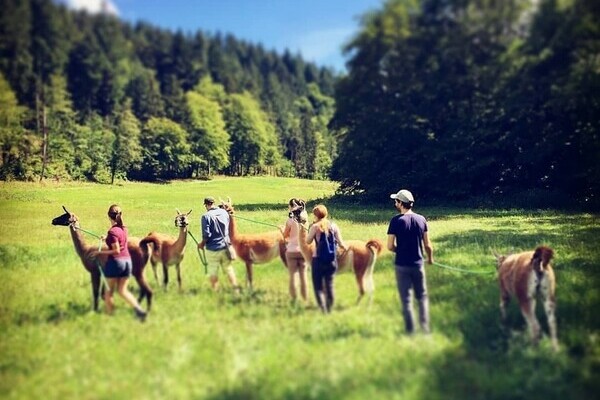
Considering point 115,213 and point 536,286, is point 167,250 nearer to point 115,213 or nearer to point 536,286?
point 115,213

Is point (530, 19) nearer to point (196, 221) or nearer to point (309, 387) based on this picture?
point (309, 387)

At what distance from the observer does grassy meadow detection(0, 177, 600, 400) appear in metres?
5.96

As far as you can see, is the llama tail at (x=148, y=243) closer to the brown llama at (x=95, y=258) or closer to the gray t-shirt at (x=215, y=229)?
the brown llama at (x=95, y=258)

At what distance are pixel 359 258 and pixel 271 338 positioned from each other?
9.86 feet

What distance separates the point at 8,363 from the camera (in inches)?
273

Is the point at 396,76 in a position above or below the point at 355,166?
above

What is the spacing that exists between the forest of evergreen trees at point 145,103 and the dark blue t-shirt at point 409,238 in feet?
24.6

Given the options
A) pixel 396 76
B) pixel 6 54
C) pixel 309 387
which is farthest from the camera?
pixel 396 76

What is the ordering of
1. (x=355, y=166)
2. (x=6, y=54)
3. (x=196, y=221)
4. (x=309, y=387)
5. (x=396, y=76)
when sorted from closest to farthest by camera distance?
1. (x=309, y=387)
2. (x=6, y=54)
3. (x=396, y=76)
4. (x=355, y=166)
5. (x=196, y=221)

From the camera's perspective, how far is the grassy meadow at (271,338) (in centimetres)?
596

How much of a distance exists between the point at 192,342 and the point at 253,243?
4.08 m

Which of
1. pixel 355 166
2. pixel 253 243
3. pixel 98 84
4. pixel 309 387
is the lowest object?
pixel 309 387

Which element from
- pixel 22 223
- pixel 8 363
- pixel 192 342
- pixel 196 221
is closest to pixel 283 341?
pixel 192 342

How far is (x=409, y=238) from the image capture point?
7.88 metres
